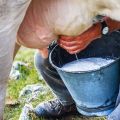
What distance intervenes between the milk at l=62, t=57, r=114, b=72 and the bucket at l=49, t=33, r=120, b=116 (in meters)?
0.04

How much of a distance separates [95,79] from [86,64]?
20cm

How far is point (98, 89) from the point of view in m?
2.53

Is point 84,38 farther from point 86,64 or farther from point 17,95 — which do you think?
point 17,95

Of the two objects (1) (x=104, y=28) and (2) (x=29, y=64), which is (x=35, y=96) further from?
(1) (x=104, y=28)

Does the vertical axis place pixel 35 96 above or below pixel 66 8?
below

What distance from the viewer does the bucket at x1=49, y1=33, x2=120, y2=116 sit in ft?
8.09

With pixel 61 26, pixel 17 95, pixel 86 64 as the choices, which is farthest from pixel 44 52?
pixel 17 95

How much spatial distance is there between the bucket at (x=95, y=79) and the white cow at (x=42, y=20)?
0.22 metres

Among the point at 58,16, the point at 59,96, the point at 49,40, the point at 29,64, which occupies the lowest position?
the point at 29,64

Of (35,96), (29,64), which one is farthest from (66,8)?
(29,64)

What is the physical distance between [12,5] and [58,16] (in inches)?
15.7

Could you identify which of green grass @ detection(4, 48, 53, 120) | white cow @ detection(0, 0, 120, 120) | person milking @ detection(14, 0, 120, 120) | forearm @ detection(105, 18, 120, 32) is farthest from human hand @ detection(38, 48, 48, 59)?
green grass @ detection(4, 48, 53, 120)

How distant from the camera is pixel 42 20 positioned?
7.93 feet

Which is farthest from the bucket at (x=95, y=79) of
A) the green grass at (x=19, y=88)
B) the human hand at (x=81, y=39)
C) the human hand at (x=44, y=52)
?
the green grass at (x=19, y=88)
